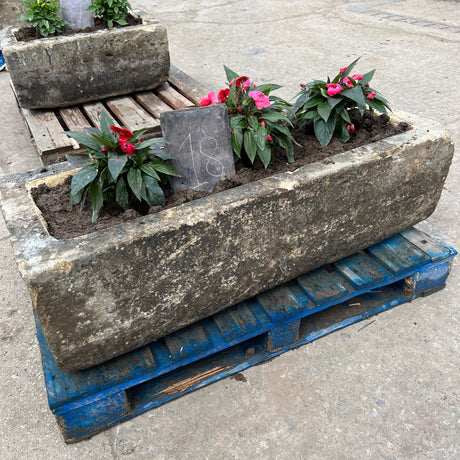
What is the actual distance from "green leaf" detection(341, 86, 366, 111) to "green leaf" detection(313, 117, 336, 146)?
110 millimetres

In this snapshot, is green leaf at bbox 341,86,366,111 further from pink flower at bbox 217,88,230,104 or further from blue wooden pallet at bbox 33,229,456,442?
blue wooden pallet at bbox 33,229,456,442

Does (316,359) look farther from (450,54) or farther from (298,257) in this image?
(450,54)

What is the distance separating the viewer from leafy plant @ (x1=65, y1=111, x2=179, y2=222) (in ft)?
5.09

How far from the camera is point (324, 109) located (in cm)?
190

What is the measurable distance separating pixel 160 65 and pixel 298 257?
2161mm

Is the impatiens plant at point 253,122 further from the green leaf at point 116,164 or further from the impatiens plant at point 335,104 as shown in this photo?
the green leaf at point 116,164

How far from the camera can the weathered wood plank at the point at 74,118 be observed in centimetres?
293

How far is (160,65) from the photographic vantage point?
3309mm

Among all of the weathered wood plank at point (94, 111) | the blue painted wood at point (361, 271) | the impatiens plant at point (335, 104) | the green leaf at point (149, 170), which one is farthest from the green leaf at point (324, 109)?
the weathered wood plank at point (94, 111)

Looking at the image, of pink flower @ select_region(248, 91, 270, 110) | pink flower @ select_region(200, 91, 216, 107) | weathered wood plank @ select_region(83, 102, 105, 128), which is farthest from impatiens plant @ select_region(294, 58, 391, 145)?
weathered wood plank @ select_region(83, 102, 105, 128)

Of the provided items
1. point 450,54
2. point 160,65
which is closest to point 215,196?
point 160,65

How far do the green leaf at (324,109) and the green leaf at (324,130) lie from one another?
0.15 ft

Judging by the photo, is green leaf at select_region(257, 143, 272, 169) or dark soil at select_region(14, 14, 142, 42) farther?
dark soil at select_region(14, 14, 142, 42)

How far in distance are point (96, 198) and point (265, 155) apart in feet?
2.11
